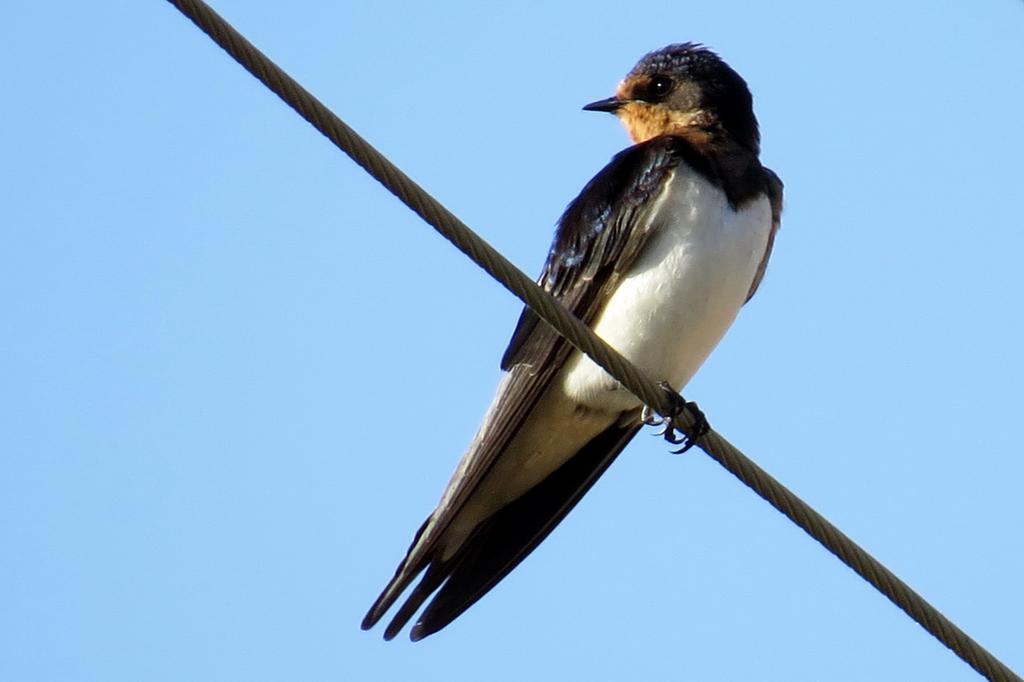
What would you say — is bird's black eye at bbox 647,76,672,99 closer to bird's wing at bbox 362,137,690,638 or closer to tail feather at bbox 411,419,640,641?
bird's wing at bbox 362,137,690,638

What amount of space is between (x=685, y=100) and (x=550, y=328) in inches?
59.3

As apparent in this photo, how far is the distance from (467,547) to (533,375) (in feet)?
2.18

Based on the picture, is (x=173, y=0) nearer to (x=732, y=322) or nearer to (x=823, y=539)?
(x=823, y=539)

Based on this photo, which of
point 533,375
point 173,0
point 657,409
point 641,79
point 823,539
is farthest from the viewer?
point 641,79

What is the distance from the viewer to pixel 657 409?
197 inches

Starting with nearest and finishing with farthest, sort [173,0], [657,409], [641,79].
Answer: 1. [173,0]
2. [657,409]
3. [641,79]

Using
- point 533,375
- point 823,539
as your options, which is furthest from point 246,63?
point 533,375

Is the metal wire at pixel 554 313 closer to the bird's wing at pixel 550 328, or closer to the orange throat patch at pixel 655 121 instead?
the bird's wing at pixel 550 328

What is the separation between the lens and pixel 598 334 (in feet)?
19.1

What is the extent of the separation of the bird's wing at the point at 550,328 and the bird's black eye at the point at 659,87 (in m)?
0.90

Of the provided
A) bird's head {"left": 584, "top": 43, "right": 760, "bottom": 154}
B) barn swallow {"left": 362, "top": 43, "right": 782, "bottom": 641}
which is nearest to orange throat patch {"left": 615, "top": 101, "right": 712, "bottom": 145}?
bird's head {"left": 584, "top": 43, "right": 760, "bottom": 154}

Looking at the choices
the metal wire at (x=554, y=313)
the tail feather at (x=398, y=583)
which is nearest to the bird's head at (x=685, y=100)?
the tail feather at (x=398, y=583)

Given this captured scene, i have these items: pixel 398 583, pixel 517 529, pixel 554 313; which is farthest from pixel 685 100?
pixel 554 313

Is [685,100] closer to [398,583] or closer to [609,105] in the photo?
[609,105]
